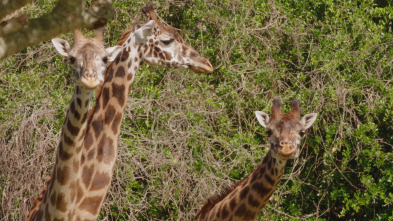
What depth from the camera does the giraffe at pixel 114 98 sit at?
16.5 feet

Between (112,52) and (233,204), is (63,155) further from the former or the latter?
(233,204)

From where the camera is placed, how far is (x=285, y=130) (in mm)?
5992

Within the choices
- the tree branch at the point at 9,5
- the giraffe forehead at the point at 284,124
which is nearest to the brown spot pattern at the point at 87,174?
the giraffe forehead at the point at 284,124

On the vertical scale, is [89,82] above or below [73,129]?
above

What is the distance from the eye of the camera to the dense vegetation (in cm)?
712

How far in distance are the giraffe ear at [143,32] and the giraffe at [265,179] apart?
4.12 feet

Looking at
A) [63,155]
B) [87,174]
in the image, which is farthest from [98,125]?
[63,155]

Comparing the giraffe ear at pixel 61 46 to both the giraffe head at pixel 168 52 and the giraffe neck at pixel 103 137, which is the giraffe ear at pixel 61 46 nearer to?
the giraffe neck at pixel 103 137

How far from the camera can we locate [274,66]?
852cm

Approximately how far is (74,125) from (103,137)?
0.43 metres

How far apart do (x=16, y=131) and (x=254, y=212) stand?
2.27m

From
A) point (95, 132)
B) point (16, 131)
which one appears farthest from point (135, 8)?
point (95, 132)

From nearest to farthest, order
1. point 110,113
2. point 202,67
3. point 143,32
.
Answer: point 110,113 < point 143,32 < point 202,67

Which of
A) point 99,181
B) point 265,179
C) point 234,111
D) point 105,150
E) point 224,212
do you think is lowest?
point 234,111
